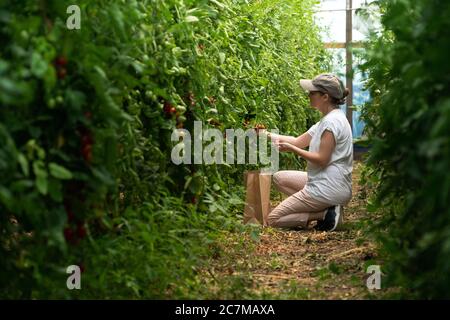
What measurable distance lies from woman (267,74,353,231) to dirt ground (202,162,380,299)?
0.14 metres

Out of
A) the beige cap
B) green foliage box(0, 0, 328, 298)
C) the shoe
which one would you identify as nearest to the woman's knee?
the shoe

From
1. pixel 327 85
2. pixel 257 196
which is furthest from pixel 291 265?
pixel 327 85

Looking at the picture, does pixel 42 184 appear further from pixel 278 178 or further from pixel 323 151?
pixel 278 178

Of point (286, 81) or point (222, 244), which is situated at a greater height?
point (286, 81)

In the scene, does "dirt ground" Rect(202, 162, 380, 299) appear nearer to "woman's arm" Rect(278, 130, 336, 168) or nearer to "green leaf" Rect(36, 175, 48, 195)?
"woman's arm" Rect(278, 130, 336, 168)

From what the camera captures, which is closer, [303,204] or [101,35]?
[101,35]

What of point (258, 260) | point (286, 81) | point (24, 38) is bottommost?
point (258, 260)

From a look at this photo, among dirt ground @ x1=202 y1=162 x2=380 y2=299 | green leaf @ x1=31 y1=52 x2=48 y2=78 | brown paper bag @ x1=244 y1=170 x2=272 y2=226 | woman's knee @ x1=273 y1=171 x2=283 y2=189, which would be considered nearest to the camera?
green leaf @ x1=31 y1=52 x2=48 y2=78

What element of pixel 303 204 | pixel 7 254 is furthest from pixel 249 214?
pixel 7 254

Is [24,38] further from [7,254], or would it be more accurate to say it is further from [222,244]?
[222,244]

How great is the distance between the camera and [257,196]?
5.18 m

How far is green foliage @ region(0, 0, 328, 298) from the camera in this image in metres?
2.42

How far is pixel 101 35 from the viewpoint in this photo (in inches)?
112
